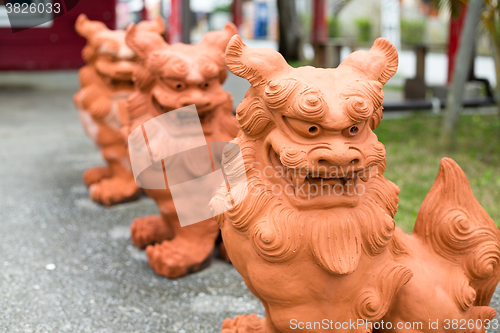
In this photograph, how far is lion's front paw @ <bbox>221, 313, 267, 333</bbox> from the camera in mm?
1830

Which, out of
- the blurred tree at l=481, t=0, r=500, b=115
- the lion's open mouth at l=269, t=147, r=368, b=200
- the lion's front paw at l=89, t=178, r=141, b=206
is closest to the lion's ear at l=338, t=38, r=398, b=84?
the lion's open mouth at l=269, t=147, r=368, b=200

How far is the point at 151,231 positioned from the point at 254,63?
5.32 ft

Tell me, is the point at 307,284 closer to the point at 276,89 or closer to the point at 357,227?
the point at 357,227

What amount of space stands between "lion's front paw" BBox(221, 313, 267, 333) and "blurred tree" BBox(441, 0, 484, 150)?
3456mm

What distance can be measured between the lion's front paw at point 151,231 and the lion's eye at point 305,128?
5.43ft

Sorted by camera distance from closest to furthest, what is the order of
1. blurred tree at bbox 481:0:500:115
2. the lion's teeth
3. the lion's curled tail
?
1. the lion's teeth
2. the lion's curled tail
3. blurred tree at bbox 481:0:500:115

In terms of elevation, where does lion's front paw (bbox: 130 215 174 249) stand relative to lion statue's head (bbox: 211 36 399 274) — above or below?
below

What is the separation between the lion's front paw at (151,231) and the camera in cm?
287

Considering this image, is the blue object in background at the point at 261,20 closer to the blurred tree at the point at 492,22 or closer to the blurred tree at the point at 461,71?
the blurred tree at the point at 492,22

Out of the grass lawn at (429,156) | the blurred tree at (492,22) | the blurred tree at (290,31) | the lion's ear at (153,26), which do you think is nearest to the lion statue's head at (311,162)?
the grass lawn at (429,156)

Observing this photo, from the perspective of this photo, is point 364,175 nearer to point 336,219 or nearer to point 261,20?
point 336,219

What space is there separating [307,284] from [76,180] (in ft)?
11.0

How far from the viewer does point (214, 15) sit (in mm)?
23547

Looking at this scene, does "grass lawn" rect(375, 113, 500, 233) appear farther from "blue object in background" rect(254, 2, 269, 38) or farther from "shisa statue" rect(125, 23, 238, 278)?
"blue object in background" rect(254, 2, 269, 38)
